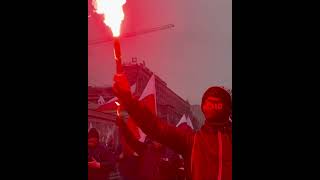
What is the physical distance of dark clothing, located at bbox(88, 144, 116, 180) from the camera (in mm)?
2684

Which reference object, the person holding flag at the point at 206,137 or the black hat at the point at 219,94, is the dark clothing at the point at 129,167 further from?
the black hat at the point at 219,94

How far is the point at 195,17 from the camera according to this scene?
258cm

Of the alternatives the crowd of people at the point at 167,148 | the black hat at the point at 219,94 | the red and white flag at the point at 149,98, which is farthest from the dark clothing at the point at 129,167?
the black hat at the point at 219,94

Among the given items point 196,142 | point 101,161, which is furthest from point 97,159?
point 196,142

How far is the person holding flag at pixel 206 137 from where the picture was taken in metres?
2.51

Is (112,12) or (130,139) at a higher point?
(112,12)

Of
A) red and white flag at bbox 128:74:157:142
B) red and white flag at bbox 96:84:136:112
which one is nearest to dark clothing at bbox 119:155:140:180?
red and white flag at bbox 128:74:157:142

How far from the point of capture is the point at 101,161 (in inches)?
106

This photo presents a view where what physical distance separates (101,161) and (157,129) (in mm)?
357

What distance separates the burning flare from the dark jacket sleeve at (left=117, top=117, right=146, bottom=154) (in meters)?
0.49

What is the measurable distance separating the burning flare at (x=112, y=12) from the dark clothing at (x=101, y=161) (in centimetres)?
63

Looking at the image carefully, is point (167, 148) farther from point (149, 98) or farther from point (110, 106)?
point (110, 106)
